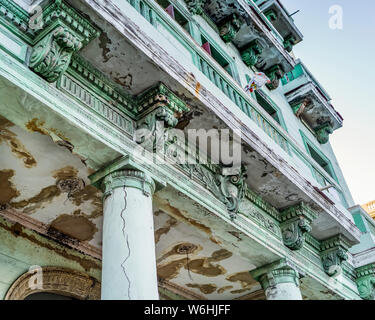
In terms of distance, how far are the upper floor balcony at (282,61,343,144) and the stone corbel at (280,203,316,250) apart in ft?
16.5

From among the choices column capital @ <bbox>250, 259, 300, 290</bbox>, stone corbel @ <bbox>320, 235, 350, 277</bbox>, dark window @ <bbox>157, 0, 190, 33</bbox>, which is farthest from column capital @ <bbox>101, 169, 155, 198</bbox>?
stone corbel @ <bbox>320, 235, 350, 277</bbox>

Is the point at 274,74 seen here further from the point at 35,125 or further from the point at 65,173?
the point at 35,125

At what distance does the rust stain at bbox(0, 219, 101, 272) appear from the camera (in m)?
5.84

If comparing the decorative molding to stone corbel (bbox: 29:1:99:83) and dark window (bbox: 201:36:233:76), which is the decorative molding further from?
dark window (bbox: 201:36:233:76)

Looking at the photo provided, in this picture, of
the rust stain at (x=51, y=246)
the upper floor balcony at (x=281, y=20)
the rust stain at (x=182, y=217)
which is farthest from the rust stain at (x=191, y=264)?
the upper floor balcony at (x=281, y=20)

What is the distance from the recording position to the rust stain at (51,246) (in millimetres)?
5842

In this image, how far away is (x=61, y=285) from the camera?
6.26 meters

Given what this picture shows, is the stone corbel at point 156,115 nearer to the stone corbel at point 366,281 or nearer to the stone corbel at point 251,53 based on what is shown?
the stone corbel at point 251,53

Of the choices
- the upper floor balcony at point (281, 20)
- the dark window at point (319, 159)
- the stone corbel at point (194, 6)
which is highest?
the upper floor balcony at point (281, 20)

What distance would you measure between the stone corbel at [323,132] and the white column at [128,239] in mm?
8974

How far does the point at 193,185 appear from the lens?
19.0 feet

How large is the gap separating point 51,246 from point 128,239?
2308 millimetres

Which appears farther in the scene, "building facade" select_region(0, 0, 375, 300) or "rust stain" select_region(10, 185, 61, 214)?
"rust stain" select_region(10, 185, 61, 214)

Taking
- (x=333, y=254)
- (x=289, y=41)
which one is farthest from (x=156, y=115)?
(x=289, y=41)
